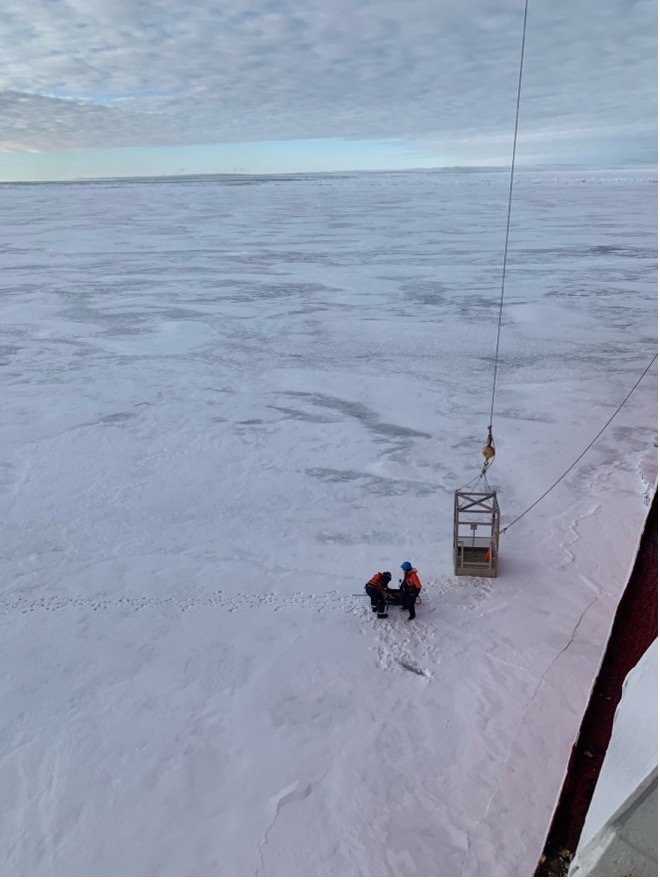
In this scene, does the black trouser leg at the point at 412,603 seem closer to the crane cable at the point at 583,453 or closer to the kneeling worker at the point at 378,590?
the kneeling worker at the point at 378,590

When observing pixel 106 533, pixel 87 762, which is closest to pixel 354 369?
pixel 106 533

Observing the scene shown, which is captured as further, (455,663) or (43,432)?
(43,432)

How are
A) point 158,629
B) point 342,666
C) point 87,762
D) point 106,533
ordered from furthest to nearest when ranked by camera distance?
point 106,533
point 158,629
point 342,666
point 87,762

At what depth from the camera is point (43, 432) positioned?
9.44 meters

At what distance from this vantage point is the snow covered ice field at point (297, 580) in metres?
4.28

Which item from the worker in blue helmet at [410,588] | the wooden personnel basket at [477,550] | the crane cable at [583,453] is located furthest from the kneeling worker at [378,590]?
the crane cable at [583,453]

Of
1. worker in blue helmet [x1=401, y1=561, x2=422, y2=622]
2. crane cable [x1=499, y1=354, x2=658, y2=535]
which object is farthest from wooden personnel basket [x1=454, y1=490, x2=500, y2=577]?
worker in blue helmet [x1=401, y1=561, x2=422, y2=622]

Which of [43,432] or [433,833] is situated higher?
[43,432]

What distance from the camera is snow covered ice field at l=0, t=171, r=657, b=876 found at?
428 centimetres

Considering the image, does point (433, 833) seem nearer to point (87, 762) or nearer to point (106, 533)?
point (87, 762)

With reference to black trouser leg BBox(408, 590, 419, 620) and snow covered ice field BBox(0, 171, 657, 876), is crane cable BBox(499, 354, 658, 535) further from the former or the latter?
black trouser leg BBox(408, 590, 419, 620)

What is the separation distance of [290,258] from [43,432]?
47.3ft

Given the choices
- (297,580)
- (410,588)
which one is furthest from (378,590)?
(297,580)

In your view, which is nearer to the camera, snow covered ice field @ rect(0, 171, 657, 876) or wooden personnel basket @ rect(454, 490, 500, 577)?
snow covered ice field @ rect(0, 171, 657, 876)
